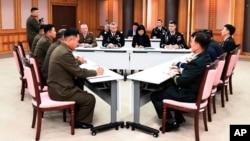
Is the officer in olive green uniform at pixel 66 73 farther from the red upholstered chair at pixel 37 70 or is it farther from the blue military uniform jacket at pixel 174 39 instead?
the blue military uniform jacket at pixel 174 39

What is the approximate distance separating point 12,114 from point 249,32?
882 cm

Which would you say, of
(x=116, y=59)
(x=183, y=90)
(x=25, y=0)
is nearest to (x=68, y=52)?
(x=183, y=90)

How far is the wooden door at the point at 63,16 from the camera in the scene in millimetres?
14273

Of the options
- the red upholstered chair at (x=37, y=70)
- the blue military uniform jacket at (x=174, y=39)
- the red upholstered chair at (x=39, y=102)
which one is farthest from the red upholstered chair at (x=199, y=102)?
the blue military uniform jacket at (x=174, y=39)

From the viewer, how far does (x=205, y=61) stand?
12.4ft

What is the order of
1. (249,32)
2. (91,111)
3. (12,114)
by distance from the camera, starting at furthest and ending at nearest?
(249,32) < (12,114) < (91,111)

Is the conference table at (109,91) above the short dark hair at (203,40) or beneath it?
beneath

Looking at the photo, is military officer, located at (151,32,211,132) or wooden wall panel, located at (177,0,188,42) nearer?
military officer, located at (151,32,211,132)

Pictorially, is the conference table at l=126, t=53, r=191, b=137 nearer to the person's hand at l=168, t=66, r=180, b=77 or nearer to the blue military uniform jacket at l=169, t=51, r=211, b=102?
the person's hand at l=168, t=66, r=180, b=77

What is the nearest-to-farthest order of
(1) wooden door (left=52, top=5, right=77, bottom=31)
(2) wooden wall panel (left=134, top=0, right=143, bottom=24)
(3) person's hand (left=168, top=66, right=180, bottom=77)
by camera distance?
(3) person's hand (left=168, top=66, right=180, bottom=77) < (1) wooden door (left=52, top=5, right=77, bottom=31) < (2) wooden wall panel (left=134, top=0, right=143, bottom=24)

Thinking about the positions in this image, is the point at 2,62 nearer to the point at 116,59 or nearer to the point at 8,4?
the point at 8,4

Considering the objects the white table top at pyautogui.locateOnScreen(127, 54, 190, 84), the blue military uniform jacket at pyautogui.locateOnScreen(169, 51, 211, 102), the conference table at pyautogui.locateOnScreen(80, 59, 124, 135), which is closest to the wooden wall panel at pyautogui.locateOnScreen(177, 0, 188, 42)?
the white table top at pyautogui.locateOnScreen(127, 54, 190, 84)

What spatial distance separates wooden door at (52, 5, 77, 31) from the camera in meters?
14.3

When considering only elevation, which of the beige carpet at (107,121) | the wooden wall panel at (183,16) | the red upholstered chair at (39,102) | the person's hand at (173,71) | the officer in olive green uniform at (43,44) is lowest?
the beige carpet at (107,121)
